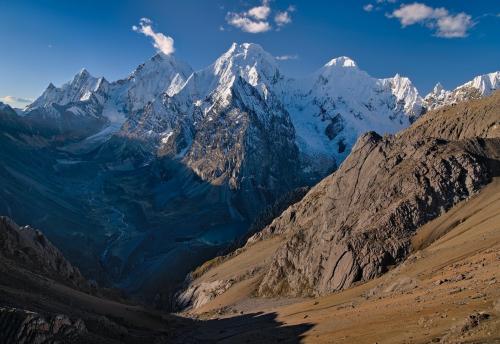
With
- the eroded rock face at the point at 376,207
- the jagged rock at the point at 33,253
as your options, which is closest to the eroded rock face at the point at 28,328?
the jagged rock at the point at 33,253

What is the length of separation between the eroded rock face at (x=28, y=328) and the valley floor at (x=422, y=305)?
1039 inches

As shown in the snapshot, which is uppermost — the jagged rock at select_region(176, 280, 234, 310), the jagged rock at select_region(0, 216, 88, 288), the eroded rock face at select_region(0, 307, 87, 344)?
the jagged rock at select_region(0, 216, 88, 288)

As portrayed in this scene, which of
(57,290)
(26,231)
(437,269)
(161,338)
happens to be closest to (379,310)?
(437,269)

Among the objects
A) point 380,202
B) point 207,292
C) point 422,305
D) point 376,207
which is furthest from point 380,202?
point 422,305

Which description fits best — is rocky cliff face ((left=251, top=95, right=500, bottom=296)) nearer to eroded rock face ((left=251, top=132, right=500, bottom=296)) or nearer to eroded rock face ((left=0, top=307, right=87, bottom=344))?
eroded rock face ((left=251, top=132, right=500, bottom=296))

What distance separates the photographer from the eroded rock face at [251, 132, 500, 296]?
393ft

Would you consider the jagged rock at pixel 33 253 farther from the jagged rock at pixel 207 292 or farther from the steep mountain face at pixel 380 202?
the jagged rock at pixel 207 292

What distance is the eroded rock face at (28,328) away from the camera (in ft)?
162

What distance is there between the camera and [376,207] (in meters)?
138

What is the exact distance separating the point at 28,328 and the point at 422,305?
3721 cm

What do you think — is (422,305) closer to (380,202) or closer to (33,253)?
(380,202)

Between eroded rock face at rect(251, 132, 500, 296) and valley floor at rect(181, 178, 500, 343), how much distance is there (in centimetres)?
519

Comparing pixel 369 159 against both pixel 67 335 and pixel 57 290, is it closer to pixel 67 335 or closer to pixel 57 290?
pixel 57 290

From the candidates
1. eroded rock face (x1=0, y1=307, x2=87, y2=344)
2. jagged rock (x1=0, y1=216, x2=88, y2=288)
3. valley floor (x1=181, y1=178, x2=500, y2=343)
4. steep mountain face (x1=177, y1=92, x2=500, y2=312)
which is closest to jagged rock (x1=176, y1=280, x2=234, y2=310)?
steep mountain face (x1=177, y1=92, x2=500, y2=312)
